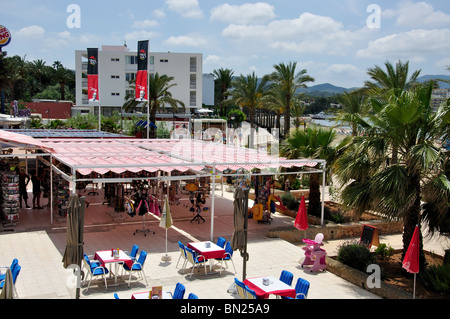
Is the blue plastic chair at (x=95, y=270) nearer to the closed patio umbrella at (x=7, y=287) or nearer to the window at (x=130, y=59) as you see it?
the closed patio umbrella at (x=7, y=287)

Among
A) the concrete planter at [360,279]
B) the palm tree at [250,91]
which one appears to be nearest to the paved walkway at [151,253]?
the concrete planter at [360,279]

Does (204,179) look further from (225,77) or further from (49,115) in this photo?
(225,77)

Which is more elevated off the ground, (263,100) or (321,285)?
(263,100)

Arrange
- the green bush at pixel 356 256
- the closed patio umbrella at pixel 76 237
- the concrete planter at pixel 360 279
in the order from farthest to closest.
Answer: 1. the green bush at pixel 356 256
2. the concrete planter at pixel 360 279
3. the closed patio umbrella at pixel 76 237

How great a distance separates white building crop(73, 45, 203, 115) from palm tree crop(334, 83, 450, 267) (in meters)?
56.2

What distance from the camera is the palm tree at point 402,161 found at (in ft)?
35.1

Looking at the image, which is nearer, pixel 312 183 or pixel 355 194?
pixel 355 194

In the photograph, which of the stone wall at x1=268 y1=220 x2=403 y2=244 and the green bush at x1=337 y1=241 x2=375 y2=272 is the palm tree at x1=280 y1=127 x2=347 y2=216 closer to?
the stone wall at x1=268 y1=220 x2=403 y2=244

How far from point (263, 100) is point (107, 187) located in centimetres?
2687

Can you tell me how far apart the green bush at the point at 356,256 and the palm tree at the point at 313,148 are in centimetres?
462

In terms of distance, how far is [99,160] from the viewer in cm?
1504

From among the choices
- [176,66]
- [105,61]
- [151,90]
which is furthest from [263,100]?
[105,61]

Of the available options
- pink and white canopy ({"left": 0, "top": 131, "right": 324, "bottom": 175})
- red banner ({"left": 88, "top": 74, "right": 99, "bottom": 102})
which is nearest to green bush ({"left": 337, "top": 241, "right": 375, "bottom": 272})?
pink and white canopy ({"left": 0, "top": 131, "right": 324, "bottom": 175})

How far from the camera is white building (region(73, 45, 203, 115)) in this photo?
64.4m
